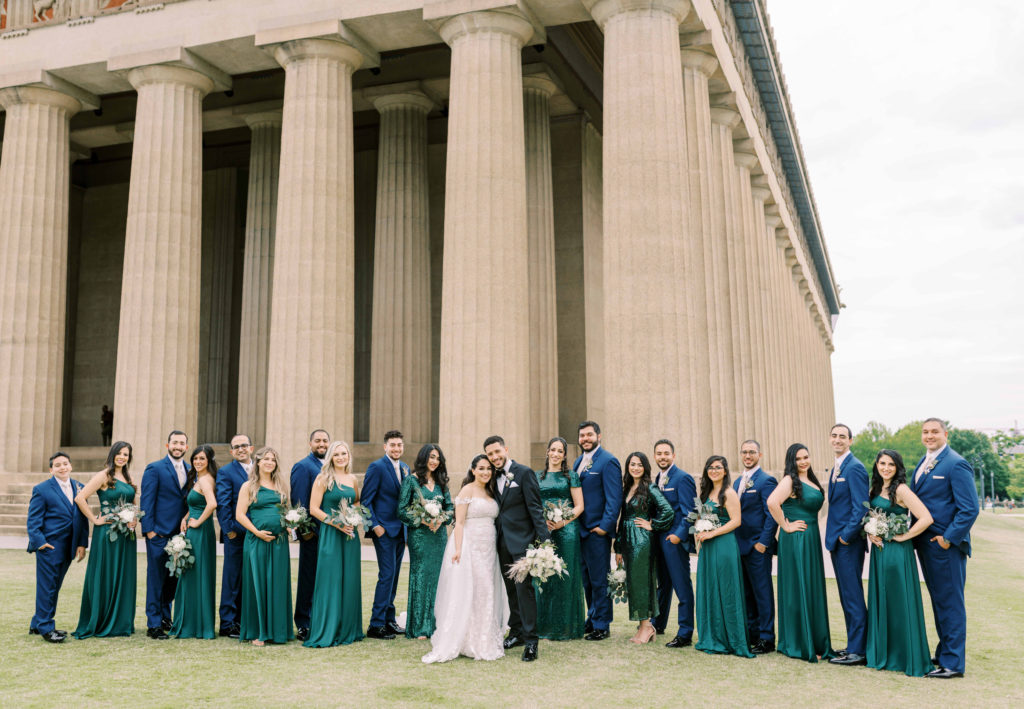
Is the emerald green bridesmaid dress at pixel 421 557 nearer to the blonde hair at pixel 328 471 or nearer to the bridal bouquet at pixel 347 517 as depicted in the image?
the bridal bouquet at pixel 347 517

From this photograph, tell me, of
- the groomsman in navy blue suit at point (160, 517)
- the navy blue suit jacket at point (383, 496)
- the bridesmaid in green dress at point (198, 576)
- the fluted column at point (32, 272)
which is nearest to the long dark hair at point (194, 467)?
the bridesmaid in green dress at point (198, 576)

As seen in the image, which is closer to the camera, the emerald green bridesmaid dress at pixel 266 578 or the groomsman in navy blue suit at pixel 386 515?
the emerald green bridesmaid dress at pixel 266 578

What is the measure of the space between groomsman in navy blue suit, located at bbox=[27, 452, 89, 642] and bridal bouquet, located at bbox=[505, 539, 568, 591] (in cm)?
587

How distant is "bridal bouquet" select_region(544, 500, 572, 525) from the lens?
11539 millimetres

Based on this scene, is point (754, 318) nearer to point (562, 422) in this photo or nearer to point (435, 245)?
point (562, 422)

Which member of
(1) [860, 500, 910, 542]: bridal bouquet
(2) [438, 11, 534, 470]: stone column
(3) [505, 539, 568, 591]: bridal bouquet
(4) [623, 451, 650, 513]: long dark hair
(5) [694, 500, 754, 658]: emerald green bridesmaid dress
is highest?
(2) [438, 11, 534, 470]: stone column

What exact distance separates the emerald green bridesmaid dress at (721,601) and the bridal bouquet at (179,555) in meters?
6.72

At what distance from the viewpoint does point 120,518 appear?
452 inches

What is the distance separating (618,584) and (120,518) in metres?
6.80

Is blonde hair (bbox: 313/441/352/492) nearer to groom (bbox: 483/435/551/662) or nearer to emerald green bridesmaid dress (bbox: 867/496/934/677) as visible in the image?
groom (bbox: 483/435/551/662)

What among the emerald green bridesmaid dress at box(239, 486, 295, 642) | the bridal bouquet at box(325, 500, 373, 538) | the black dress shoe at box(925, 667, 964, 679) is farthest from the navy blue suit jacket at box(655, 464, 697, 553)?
the emerald green bridesmaid dress at box(239, 486, 295, 642)

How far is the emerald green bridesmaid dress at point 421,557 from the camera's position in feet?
37.8

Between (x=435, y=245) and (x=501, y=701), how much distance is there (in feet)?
104

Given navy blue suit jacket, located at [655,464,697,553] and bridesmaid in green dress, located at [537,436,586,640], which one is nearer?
navy blue suit jacket, located at [655,464,697,553]
